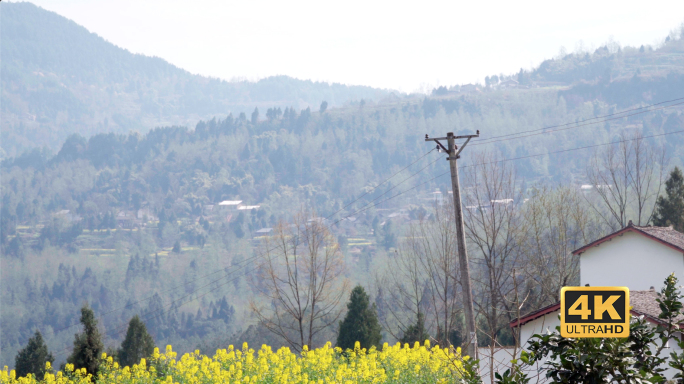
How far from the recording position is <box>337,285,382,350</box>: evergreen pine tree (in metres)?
26.7

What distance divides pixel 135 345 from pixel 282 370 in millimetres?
17101

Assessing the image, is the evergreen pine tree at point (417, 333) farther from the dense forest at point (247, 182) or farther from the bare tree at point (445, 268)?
the dense forest at point (247, 182)

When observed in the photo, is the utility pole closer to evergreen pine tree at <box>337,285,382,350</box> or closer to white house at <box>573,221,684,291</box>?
white house at <box>573,221,684,291</box>

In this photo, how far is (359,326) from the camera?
87.7 feet

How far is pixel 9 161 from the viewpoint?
181500 millimetres

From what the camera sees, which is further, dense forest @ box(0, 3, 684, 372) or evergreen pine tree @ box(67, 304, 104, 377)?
dense forest @ box(0, 3, 684, 372)

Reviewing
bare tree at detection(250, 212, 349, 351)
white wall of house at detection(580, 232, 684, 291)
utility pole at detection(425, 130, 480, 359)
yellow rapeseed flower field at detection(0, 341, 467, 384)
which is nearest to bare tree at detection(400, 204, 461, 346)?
yellow rapeseed flower field at detection(0, 341, 467, 384)

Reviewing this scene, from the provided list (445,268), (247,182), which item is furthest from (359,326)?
(247,182)

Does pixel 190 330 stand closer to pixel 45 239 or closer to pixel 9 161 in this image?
pixel 45 239

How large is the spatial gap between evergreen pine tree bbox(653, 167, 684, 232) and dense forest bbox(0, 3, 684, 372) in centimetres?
6590

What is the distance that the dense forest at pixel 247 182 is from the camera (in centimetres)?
10719

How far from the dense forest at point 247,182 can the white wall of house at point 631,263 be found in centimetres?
7120

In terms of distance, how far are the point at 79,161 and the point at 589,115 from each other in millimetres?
122898

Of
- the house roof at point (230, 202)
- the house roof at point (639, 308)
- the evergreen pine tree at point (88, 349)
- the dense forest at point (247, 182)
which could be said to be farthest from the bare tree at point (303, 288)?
the house roof at point (230, 202)
